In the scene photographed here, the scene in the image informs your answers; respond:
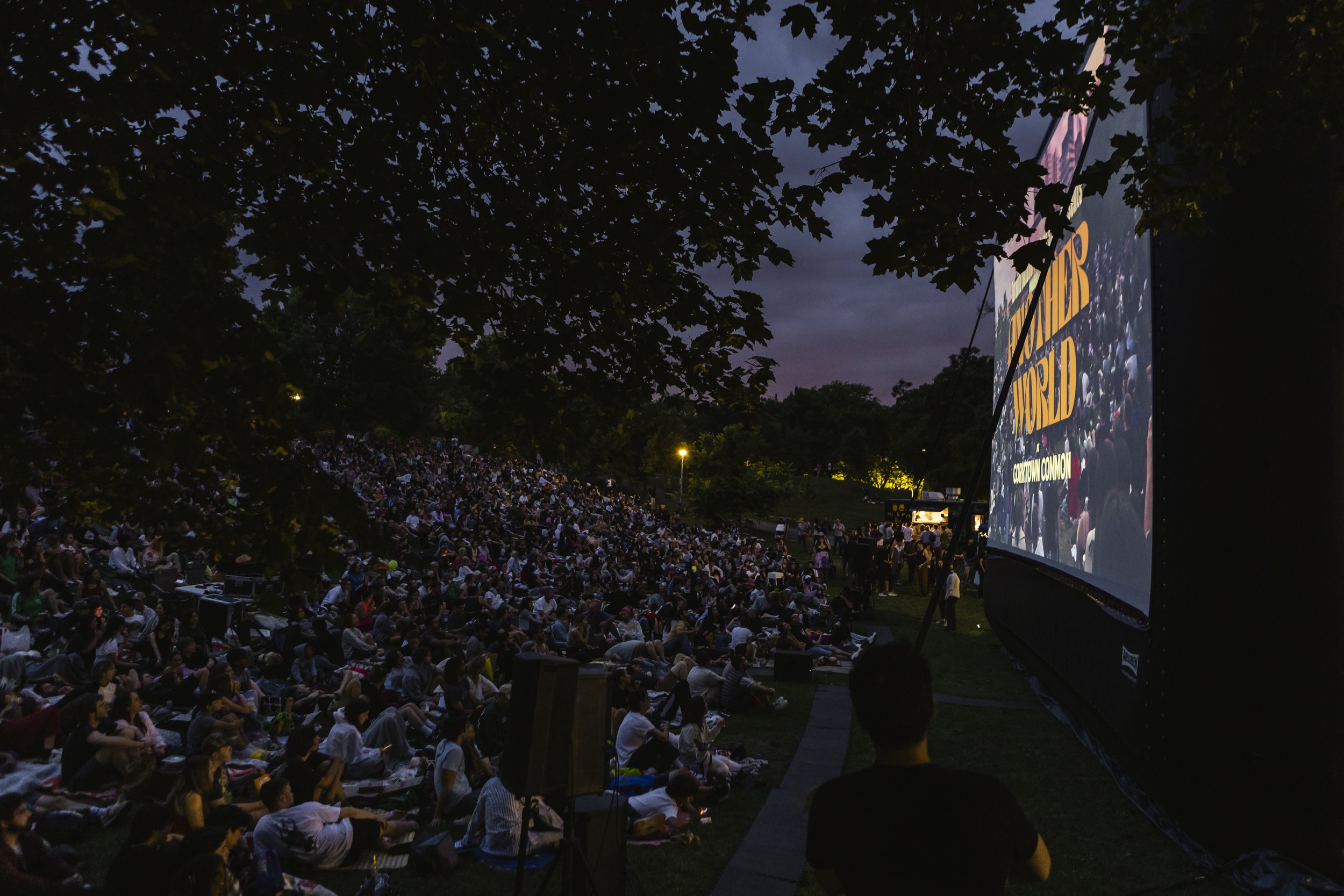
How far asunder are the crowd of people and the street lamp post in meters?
36.9

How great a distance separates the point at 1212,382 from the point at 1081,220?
4517 mm

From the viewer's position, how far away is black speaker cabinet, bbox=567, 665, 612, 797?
5539 mm

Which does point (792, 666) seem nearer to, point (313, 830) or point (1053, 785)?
point (1053, 785)

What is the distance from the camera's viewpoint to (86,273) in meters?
4.29

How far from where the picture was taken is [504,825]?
7.05m

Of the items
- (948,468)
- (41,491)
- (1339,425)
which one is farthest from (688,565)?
(948,468)

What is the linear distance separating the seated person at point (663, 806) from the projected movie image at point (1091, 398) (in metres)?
4.71

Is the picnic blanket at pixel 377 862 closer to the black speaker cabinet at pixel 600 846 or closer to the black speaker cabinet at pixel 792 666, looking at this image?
the black speaker cabinet at pixel 600 846

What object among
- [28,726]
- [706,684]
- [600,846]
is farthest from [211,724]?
[706,684]

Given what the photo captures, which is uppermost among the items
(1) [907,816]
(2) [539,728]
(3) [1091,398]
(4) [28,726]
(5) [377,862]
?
(3) [1091,398]

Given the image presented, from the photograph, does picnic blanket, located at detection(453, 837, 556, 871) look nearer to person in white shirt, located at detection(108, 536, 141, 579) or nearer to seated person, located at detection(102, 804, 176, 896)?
seated person, located at detection(102, 804, 176, 896)

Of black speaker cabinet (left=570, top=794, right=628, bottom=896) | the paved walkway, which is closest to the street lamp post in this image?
the paved walkway

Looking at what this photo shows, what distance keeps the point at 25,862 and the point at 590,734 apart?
12.6ft

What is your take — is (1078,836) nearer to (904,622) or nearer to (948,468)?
(904,622)
